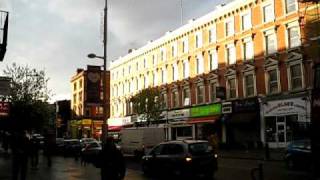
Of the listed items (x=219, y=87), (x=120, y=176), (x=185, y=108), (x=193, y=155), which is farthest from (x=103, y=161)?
(x=185, y=108)

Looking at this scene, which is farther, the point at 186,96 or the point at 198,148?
the point at 186,96

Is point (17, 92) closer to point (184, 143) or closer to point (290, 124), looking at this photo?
point (290, 124)

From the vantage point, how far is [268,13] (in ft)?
143

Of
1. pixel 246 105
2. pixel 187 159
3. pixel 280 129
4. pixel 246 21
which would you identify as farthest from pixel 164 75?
pixel 187 159

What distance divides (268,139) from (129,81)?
34.1m

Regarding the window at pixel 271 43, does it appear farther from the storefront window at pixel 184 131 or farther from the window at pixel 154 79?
the window at pixel 154 79

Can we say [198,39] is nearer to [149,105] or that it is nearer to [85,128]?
[149,105]

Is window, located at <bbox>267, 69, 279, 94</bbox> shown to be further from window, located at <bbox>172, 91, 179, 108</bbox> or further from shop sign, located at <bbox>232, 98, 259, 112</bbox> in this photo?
window, located at <bbox>172, 91, 179, 108</bbox>

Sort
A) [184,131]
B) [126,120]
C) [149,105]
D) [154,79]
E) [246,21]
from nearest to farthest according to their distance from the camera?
[246,21]
[184,131]
[149,105]
[154,79]
[126,120]

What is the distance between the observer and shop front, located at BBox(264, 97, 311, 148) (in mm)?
38500

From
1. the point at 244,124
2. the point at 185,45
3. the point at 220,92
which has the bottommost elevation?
the point at 244,124

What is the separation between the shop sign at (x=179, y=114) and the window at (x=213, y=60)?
21.0 feet

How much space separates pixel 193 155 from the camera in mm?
19672

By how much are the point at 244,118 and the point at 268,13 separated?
948cm
